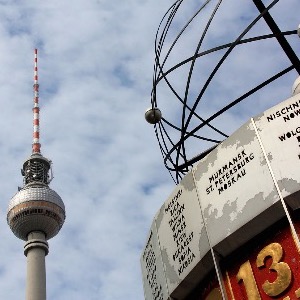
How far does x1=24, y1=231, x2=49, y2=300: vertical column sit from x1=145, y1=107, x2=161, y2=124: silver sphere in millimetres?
70600

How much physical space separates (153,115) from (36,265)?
73209 mm

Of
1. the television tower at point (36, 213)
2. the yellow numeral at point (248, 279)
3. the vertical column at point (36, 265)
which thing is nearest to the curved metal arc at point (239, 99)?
the yellow numeral at point (248, 279)

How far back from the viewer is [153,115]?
1159cm

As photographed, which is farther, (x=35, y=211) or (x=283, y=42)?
(x=35, y=211)

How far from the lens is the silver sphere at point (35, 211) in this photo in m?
85.1

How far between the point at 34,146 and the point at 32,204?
10.3 m

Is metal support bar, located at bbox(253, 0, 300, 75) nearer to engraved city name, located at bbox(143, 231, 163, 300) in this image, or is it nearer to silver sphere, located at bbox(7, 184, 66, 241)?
engraved city name, located at bbox(143, 231, 163, 300)

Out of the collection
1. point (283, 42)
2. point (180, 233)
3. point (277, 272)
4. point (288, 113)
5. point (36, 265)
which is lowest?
point (277, 272)

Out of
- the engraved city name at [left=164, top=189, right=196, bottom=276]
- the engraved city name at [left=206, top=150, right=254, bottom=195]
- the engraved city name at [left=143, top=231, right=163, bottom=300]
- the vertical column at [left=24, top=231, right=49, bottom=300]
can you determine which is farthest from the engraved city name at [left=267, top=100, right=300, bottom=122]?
the vertical column at [left=24, top=231, right=49, bottom=300]

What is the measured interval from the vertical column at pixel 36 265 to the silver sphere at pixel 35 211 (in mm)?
1494

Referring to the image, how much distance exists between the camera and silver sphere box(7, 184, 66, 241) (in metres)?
85.1

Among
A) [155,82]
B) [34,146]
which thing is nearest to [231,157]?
[155,82]

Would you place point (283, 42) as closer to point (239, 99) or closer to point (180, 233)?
point (239, 99)

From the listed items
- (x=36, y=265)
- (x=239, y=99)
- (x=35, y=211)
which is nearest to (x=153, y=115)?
(x=239, y=99)
